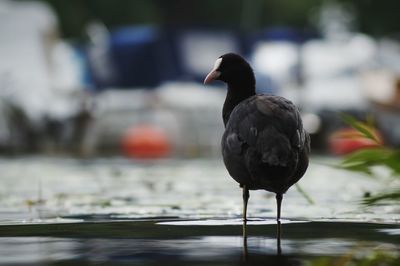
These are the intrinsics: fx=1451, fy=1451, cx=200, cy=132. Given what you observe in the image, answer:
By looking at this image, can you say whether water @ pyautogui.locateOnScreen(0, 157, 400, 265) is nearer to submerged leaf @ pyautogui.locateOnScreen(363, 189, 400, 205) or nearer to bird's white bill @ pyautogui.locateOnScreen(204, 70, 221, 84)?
submerged leaf @ pyautogui.locateOnScreen(363, 189, 400, 205)

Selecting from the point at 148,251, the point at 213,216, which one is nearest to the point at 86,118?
the point at 213,216

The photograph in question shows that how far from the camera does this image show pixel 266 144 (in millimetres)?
9328

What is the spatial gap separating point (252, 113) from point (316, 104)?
94.3 ft

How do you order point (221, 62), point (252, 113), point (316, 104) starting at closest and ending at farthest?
1. point (252, 113)
2. point (221, 62)
3. point (316, 104)

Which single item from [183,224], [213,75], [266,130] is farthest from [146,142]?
[266,130]

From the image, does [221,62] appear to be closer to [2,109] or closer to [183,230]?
[183,230]

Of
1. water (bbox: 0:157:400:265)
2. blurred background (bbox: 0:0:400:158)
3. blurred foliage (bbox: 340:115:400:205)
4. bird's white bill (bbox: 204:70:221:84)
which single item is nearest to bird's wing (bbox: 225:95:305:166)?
blurred foliage (bbox: 340:115:400:205)

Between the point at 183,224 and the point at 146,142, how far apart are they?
2247cm

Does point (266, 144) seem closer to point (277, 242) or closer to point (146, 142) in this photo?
point (277, 242)

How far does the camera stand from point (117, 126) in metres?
34.9

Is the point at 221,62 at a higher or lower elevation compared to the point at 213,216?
higher

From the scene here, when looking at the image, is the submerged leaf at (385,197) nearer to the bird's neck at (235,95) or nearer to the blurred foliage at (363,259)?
the blurred foliage at (363,259)

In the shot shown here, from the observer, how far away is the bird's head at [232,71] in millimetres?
11258

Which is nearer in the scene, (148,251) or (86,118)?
(148,251)
